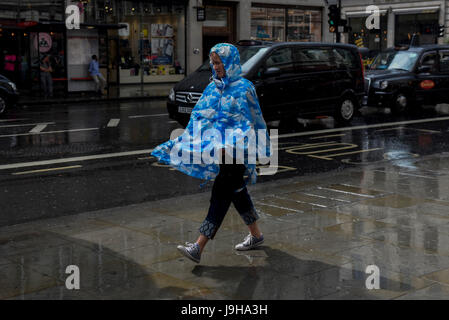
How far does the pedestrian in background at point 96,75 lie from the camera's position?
23.7 m

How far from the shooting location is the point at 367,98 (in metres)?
17.8

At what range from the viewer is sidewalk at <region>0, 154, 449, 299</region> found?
14.6 feet

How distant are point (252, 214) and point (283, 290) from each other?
1.15m

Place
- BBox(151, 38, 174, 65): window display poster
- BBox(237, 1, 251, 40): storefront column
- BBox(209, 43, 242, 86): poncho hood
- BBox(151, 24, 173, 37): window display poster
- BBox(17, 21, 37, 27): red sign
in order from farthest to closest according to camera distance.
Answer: BBox(237, 1, 251, 40): storefront column
BBox(151, 38, 174, 65): window display poster
BBox(151, 24, 173, 37): window display poster
BBox(17, 21, 37, 27): red sign
BBox(209, 43, 242, 86): poncho hood

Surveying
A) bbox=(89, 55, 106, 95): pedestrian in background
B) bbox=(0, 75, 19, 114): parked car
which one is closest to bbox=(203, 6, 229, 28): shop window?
bbox=(89, 55, 106, 95): pedestrian in background

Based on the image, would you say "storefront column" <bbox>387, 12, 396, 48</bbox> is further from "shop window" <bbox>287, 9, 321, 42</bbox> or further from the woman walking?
the woman walking

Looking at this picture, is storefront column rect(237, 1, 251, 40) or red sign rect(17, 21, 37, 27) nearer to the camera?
red sign rect(17, 21, 37, 27)

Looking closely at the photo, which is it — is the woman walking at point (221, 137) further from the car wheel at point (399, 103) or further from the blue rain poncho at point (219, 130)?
the car wheel at point (399, 103)

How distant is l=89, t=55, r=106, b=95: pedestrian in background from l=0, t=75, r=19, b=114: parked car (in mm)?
6439

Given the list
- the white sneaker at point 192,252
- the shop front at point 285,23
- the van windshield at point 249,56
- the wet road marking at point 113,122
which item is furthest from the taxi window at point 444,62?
the white sneaker at point 192,252

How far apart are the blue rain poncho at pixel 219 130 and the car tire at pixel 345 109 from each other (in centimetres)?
1062

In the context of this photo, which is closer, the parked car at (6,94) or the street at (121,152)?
the street at (121,152)
